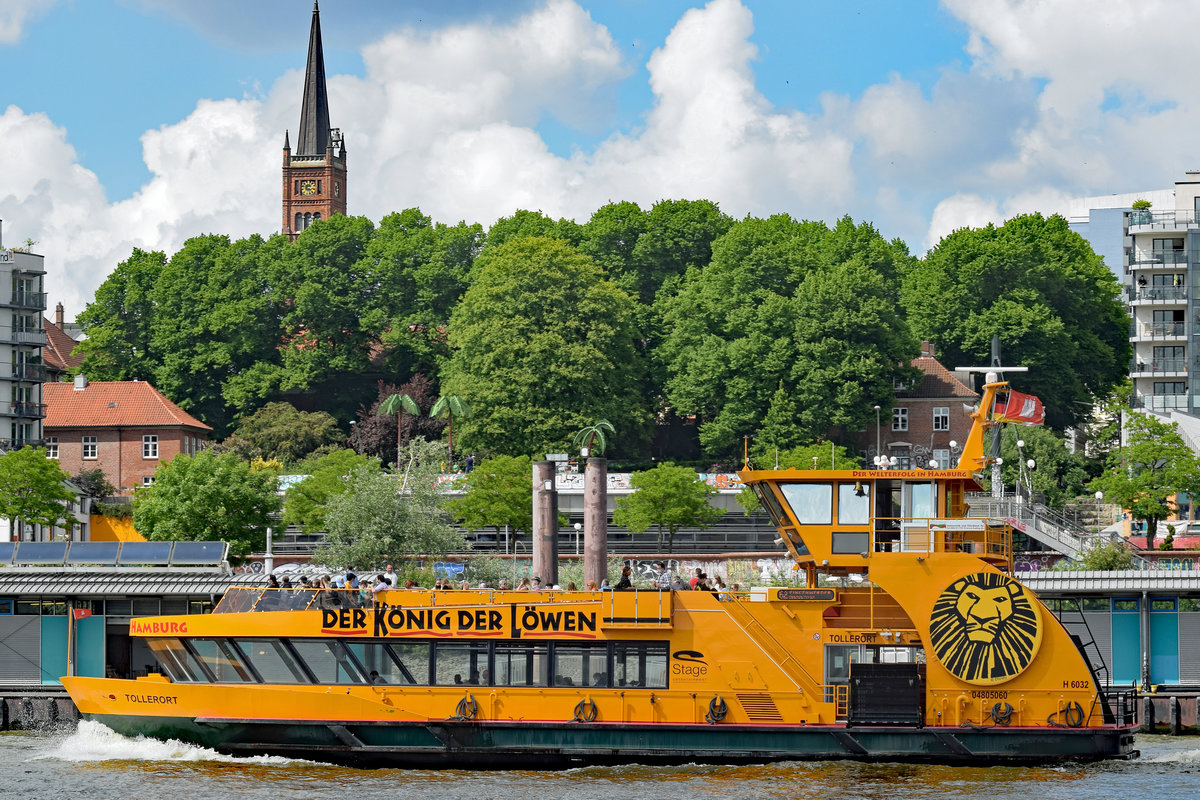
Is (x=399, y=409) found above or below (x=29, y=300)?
below

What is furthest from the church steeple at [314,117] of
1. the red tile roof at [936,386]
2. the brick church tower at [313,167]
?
the red tile roof at [936,386]

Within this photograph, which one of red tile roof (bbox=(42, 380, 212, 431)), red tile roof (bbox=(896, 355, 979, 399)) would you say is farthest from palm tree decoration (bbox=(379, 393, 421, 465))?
red tile roof (bbox=(896, 355, 979, 399))

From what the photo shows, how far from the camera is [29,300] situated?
86.9 metres

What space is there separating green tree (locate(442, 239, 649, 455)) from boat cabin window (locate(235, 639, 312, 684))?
53.1 meters

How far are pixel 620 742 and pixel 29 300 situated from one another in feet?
205

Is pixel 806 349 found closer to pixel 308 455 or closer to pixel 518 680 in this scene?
pixel 308 455

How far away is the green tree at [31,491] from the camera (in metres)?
70.2

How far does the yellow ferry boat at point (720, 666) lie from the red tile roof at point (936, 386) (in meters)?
64.0

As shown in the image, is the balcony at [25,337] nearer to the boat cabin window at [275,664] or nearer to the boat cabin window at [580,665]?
the boat cabin window at [275,664]

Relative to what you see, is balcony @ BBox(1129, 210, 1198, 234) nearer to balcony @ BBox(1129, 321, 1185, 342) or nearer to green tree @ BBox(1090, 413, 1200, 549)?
balcony @ BBox(1129, 321, 1185, 342)

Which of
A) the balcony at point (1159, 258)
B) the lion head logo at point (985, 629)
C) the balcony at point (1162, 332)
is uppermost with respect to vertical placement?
the balcony at point (1159, 258)

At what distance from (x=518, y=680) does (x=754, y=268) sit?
6404 centimetres

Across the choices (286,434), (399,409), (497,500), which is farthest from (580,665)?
(286,434)

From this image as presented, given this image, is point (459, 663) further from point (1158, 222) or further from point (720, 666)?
point (1158, 222)
